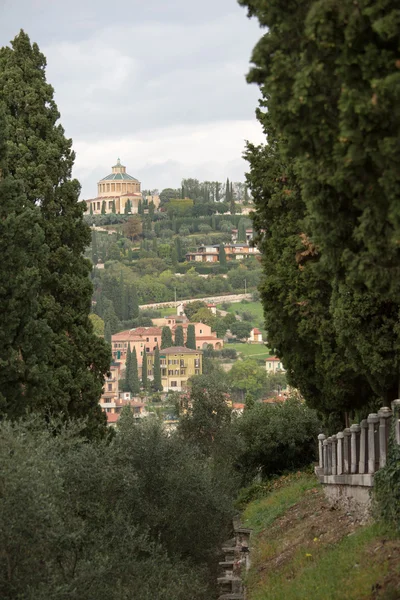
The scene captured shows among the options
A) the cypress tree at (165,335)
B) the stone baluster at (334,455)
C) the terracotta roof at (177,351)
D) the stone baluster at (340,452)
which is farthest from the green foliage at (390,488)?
the cypress tree at (165,335)

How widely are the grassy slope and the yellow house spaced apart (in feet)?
560

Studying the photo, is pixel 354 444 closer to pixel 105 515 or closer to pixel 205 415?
pixel 105 515

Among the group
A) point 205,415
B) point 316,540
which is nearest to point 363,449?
point 316,540

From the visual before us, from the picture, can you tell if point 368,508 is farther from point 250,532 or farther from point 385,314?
point 250,532

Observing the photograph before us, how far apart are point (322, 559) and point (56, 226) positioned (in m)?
15.2

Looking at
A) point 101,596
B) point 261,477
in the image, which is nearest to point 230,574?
point 101,596

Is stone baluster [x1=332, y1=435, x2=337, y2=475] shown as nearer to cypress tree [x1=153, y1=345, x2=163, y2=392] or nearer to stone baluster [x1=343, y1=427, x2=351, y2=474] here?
stone baluster [x1=343, y1=427, x2=351, y2=474]

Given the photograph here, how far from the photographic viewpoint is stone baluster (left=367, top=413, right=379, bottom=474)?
49.2 ft

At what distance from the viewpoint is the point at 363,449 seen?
1588 centimetres

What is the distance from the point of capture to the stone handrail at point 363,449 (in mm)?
14539

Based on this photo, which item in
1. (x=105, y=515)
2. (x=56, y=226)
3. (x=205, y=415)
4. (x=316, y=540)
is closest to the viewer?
(x=316, y=540)

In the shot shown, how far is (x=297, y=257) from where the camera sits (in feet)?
73.7

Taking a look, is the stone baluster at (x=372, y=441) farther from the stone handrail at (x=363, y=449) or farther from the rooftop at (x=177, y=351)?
the rooftop at (x=177, y=351)

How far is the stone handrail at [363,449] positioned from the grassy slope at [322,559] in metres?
0.59
